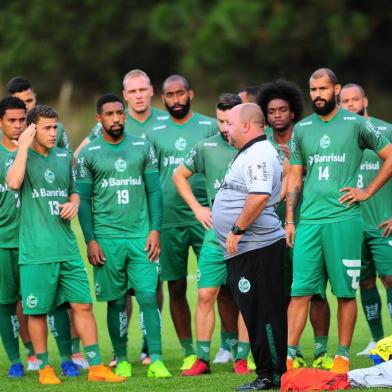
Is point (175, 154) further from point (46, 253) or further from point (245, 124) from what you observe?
point (245, 124)

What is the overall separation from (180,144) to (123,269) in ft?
4.81

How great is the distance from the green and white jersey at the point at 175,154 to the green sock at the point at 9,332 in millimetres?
1695

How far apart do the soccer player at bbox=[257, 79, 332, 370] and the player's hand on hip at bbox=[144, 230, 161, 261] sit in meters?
1.17

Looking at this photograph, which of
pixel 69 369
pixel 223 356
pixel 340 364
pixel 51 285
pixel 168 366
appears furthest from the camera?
pixel 223 356

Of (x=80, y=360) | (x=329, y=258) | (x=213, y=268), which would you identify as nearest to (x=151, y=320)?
(x=213, y=268)

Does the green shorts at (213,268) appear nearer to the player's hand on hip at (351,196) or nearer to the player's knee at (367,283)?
the player's hand on hip at (351,196)

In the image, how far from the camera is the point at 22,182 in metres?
10.7

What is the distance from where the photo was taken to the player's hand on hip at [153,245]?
36.8ft

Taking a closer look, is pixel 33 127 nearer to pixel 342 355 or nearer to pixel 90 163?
pixel 90 163

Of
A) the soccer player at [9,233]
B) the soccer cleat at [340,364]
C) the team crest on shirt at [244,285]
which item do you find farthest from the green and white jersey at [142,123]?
the team crest on shirt at [244,285]

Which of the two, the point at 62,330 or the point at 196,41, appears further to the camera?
the point at 196,41

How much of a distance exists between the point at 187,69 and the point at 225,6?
338 cm

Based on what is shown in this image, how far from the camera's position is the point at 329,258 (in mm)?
10648

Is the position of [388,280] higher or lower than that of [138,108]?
lower
